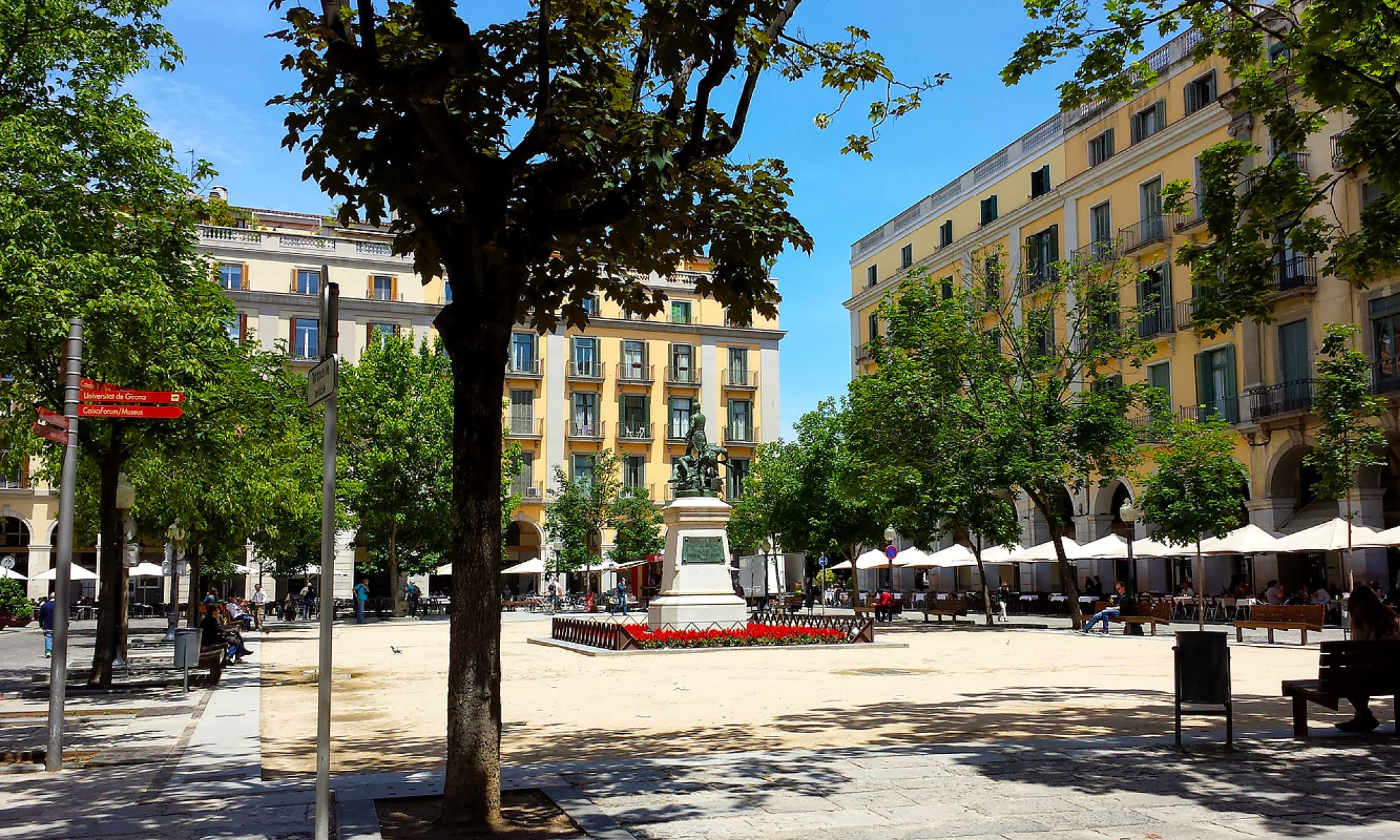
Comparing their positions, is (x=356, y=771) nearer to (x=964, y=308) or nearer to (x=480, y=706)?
(x=480, y=706)

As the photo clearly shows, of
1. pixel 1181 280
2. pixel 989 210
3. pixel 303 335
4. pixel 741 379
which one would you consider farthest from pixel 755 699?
pixel 741 379

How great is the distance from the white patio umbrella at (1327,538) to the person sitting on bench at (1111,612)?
4.28 meters

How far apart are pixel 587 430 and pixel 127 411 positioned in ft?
176

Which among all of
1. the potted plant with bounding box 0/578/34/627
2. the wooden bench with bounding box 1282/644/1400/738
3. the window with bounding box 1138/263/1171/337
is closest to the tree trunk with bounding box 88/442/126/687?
the wooden bench with bounding box 1282/644/1400/738

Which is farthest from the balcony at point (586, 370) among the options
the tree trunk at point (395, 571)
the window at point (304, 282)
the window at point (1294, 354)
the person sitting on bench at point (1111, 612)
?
the window at point (1294, 354)

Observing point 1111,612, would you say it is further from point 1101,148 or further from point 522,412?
point 522,412

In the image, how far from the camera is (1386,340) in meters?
31.8

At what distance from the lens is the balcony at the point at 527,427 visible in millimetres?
62625

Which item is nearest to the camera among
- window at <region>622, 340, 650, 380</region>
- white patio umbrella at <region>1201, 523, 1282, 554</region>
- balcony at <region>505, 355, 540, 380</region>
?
white patio umbrella at <region>1201, 523, 1282, 554</region>

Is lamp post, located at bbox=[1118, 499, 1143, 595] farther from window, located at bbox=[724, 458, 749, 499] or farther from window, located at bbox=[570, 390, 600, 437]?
window, located at bbox=[570, 390, 600, 437]

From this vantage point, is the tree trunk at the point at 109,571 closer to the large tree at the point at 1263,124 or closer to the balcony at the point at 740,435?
the large tree at the point at 1263,124

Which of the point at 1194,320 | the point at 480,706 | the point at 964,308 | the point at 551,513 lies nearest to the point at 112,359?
the point at 480,706

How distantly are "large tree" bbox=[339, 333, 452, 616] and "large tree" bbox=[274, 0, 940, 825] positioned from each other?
35.2 m

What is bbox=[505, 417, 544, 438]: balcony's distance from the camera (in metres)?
62.6
